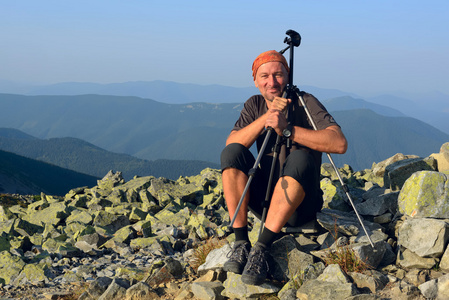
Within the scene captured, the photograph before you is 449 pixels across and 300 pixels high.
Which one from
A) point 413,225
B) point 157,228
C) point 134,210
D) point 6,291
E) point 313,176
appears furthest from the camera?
point 134,210

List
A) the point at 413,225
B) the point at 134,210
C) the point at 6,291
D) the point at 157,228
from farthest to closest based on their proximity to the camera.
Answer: the point at 134,210
the point at 157,228
the point at 6,291
the point at 413,225

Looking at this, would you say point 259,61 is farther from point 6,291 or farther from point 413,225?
point 6,291

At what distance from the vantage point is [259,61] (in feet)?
21.8

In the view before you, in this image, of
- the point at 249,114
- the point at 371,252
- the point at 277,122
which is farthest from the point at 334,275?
the point at 249,114

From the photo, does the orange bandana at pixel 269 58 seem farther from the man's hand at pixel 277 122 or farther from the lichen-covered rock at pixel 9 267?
the lichen-covered rock at pixel 9 267

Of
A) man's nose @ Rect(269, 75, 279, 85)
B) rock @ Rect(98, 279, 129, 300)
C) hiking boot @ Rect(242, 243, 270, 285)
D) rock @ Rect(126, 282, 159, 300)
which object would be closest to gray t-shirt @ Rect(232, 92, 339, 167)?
man's nose @ Rect(269, 75, 279, 85)

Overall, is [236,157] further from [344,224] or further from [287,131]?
[344,224]

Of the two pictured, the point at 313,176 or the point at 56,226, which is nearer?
the point at 313,176

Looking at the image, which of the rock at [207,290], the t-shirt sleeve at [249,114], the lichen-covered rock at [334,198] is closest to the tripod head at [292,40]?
the t-shirt sleeve at [249,114]

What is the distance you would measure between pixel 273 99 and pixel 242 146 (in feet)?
3.25

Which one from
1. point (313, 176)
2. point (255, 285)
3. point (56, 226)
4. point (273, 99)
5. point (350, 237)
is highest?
point (273, 99)

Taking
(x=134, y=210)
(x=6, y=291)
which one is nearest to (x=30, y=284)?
(x=6, y=291)

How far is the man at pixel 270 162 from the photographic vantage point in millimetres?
5844

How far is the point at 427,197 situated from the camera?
22.6 ft
